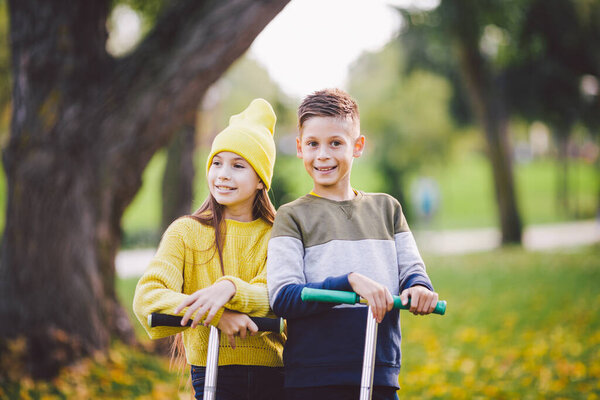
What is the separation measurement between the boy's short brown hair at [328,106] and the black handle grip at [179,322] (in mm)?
795

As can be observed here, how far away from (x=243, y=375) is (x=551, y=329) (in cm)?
643

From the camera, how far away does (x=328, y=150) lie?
8.14ft

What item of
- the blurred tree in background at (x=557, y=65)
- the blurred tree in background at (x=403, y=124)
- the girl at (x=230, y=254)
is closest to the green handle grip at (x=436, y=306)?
the girl at (x=230, y=254)

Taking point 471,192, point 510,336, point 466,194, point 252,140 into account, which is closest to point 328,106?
point 252,140

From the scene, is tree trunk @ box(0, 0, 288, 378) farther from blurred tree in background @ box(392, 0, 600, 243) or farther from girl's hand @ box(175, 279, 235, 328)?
blurred tree in background @ box(392, 0, 600, 243)

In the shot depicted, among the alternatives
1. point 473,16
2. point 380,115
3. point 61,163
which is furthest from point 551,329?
→ point 380,115

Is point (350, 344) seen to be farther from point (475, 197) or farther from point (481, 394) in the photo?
point (475, 197)

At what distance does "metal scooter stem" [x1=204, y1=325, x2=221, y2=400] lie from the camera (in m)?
2.25

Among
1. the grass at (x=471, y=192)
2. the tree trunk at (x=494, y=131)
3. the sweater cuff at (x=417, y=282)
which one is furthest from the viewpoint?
the grass at (x=471, y=192)

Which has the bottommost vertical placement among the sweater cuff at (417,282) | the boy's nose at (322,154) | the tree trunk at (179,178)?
the sweater cuff at (417,282)

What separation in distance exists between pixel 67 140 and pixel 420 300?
3.90 meters

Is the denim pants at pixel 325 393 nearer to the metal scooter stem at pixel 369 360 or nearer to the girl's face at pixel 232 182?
the metal scooter stem at pixel 369 360

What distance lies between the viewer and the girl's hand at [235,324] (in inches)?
90.6

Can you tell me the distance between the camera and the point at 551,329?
7934 millimetres
